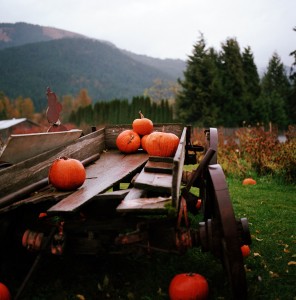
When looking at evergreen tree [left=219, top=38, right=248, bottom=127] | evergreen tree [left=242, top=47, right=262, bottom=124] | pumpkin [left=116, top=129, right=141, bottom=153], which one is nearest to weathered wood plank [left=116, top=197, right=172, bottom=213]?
pumpkin [left=116, top=129, right=141, bottom=153]

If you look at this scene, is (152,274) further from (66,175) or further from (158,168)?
(66,175)

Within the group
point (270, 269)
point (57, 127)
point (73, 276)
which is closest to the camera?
point (73, 276)

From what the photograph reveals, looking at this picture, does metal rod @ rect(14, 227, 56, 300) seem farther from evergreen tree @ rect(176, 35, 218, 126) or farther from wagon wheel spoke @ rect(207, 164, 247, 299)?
evergreen tree @ rect(176, 35, 218, 126)

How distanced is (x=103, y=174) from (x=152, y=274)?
0.99m

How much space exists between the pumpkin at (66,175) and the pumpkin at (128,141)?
151cm

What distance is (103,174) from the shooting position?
3092mm

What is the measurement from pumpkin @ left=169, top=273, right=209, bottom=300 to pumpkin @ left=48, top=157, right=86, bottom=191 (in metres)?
1.06

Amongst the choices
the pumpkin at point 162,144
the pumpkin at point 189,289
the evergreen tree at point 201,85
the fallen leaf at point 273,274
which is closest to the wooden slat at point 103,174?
the pumpkin at point 162,144

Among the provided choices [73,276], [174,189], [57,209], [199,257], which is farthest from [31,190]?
[199,257]

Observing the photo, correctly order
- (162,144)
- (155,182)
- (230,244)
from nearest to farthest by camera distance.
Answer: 1. (230,244)
2. (155,182)
3. (162,144)

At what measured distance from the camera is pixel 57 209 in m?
2.04

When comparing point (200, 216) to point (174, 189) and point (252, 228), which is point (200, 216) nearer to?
point (252, 228)

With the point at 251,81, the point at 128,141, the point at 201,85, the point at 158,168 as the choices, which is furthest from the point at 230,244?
the point at 251,81

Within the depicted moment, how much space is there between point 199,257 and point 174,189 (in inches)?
60.8
